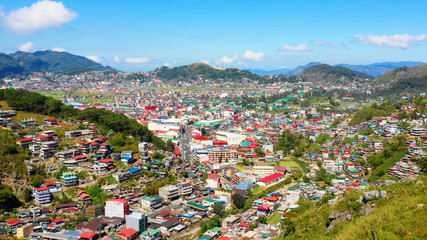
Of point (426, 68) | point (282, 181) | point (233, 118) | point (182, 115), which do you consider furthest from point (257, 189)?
point (426, 68)

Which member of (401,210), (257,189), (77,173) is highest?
(401,210)

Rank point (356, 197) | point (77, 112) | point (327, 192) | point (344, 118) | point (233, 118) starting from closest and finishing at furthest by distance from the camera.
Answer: point (356, 197), point (327, 192), point (77, 112), point (344, 118), point (233, 118)

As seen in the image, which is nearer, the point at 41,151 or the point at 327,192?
the point at 327,192

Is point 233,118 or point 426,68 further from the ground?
point 426,68

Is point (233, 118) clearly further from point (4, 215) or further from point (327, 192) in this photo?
point (4, 215)

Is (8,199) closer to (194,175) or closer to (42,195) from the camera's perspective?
(42,195)

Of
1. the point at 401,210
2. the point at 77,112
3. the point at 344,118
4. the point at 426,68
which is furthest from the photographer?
the point at 426,68
